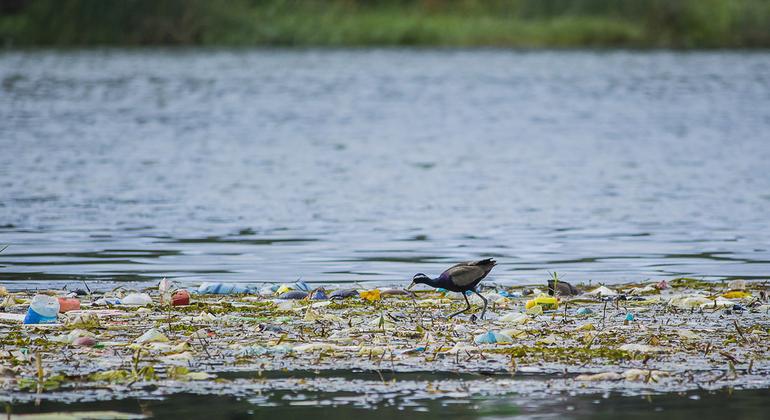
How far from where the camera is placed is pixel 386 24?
260ft

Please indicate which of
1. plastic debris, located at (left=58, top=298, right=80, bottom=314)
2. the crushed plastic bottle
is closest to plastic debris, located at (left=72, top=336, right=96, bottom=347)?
plastic debris, located at (left=58, top=298, right=80, bottom=314)

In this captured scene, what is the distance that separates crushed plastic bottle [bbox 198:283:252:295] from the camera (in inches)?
488

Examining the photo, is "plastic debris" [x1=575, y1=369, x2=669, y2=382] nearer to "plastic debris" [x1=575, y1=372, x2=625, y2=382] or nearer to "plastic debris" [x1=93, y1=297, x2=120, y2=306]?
"plastic debris" [x1=575, y1=372, x2=625, y2=382]

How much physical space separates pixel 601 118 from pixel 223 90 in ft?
51.1

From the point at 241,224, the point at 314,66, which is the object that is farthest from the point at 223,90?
the point at 241,224

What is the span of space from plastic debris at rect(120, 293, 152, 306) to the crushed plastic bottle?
2.43ft

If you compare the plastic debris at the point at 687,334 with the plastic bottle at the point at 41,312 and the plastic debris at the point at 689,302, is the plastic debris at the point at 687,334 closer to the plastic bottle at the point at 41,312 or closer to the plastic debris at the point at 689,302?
the plastic debris at the point at 689,302

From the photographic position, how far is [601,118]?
3853cm

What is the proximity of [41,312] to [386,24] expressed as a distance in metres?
69.7

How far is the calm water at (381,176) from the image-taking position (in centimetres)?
1545

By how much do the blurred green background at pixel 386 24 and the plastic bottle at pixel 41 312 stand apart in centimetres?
6310

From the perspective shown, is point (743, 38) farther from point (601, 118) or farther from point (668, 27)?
point (601, 118)

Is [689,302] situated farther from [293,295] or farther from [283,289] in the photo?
[283,289]

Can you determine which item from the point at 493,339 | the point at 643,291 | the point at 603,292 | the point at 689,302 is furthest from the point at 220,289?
the point at 689,302
